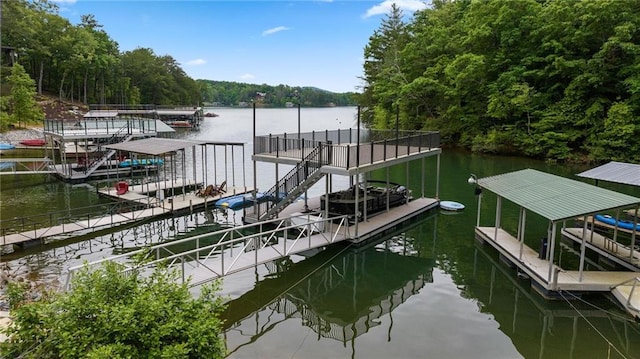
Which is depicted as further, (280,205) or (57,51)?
(57,51)

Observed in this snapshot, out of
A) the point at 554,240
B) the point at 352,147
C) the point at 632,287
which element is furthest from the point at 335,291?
the point at 632,287

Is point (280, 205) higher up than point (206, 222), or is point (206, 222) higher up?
point (280, 205)

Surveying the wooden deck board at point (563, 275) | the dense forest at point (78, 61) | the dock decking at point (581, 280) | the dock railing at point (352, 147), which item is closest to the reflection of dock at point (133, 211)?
the dock railing at point (352, 147)

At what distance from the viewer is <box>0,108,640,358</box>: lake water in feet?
32.5

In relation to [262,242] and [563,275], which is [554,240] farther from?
[262,242]

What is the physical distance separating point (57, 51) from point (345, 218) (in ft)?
252

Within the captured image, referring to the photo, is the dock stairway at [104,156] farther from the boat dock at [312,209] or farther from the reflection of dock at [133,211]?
the boat dock at [312,209]

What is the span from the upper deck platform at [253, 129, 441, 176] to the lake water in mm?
3026

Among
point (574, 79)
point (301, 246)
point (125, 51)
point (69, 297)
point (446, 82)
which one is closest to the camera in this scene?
point (69, 297)

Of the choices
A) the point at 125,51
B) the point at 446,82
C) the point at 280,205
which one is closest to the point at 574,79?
the point at 446,82

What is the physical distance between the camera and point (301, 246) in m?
14.3

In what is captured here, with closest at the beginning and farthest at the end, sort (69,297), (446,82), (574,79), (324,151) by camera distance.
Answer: (69,297) → (324,151) → (574,79) → (446,82)

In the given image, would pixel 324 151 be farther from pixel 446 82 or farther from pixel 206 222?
pixel 446 82

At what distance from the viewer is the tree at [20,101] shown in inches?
1955
